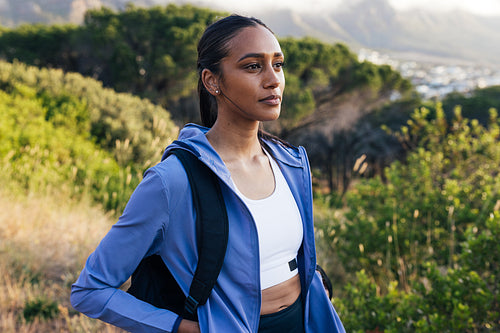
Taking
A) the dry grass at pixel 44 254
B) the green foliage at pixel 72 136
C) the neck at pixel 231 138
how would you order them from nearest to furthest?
the neck at pixel 231 138 < the dry grass at pixel 44 254 < the green foliage at pixel 72 136

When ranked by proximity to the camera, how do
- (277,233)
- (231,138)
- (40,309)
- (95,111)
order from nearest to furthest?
(277,233)
(231,138)
(40,309)
(95,111)

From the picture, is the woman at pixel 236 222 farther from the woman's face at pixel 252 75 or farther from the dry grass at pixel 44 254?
the dry grass at pixel 44 254

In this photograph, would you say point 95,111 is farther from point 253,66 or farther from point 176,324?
point 176,324

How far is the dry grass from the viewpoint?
2.99 m

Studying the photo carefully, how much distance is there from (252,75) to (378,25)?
11704 centimetres

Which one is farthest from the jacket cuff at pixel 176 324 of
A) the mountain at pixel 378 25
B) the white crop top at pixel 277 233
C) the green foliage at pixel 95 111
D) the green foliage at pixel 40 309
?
the mountain at pixel 378 25

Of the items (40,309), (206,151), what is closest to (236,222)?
(206,151)

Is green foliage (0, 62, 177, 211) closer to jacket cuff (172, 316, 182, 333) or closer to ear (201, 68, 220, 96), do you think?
ear (201, 68, 220, 96)

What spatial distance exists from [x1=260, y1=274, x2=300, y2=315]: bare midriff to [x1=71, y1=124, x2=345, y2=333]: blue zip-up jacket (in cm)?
10

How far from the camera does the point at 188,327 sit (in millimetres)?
1169

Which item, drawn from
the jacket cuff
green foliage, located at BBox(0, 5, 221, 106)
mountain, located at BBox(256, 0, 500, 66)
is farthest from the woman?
mountain, located at BBox(256, 0, 500, 66)

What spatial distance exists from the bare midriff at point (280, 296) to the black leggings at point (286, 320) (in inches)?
0.6

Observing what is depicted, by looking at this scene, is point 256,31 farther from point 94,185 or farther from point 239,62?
point 94,185

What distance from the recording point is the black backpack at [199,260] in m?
1.17
